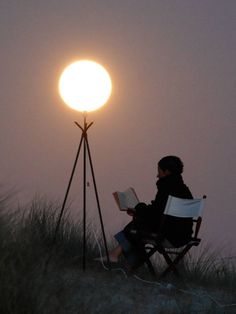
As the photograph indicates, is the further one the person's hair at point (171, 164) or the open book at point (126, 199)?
the person's hair at point (171, 164)

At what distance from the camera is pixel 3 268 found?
146 inches

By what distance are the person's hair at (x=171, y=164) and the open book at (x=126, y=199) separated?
335 millimetres

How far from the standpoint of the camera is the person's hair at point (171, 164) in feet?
18.5

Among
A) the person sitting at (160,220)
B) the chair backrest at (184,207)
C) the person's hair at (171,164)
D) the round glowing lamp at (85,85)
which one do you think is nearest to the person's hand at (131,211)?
the person sitting at (160,220)

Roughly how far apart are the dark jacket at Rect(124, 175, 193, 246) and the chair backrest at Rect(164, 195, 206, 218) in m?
0.17

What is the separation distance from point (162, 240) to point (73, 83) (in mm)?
1464

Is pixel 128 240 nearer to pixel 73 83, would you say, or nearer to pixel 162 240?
pixel 162 240

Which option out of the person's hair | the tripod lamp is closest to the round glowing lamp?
the tripod lamp

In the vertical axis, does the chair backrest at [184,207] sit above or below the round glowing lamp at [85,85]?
below

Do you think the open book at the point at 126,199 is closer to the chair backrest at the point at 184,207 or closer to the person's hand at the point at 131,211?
the person's hand at the point at 131,211

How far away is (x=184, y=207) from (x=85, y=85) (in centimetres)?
126

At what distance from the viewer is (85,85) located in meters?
5.36

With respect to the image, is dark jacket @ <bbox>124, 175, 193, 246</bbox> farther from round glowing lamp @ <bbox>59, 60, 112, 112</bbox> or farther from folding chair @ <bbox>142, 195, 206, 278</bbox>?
round glowing lamp @ <bbox>59, 60, 112, 112</bbox>

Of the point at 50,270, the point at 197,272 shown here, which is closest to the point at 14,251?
the point at 50,270
